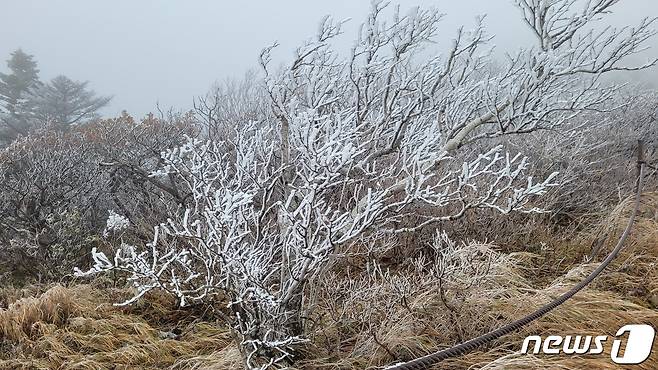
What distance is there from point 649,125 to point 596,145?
10.2 ft

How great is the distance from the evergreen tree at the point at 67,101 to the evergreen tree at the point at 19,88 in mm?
606

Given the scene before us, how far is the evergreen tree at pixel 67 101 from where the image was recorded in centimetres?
2542

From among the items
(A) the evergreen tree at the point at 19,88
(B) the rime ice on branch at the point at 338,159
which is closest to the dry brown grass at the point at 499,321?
(B) the rime ice on branch at the point at 338,159

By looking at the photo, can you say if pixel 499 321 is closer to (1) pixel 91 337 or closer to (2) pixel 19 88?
(1) pixel 91 337

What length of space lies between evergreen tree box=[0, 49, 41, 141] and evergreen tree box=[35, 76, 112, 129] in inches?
23.9

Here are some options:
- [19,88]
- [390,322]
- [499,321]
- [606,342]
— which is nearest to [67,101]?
[19,88]

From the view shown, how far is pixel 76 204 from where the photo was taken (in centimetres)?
663

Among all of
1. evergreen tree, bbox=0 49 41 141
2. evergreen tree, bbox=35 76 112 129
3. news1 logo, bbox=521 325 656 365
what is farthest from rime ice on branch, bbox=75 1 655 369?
evergreen tree, bbox=35 76 112 129

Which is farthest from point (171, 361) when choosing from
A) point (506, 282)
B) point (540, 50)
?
point (540, 50)

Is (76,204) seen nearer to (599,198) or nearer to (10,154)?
(10,154)

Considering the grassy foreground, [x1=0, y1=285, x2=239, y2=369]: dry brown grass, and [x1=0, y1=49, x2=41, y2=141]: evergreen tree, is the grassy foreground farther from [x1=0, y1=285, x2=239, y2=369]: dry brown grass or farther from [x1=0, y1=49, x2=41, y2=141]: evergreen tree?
[x1=0, y1=49, x2=41, y2=141]: evergreen tree

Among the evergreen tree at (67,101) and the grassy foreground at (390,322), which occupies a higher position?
the evergreen tree at (67,101)

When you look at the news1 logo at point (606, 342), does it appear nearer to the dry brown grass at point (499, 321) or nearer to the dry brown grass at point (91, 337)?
the dry brown grass at point (499, 321)

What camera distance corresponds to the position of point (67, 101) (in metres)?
26.0
